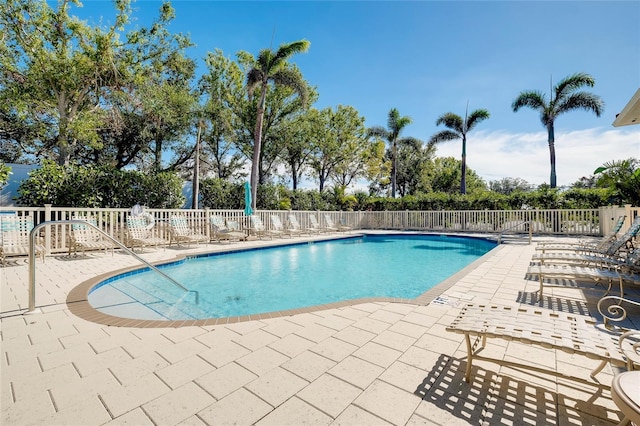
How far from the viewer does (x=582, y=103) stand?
17000 millimetres

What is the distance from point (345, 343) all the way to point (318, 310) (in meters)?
0.93

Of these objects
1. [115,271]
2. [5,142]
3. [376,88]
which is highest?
[376,88]

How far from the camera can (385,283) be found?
6.29m

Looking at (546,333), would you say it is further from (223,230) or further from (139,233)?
(223,230)

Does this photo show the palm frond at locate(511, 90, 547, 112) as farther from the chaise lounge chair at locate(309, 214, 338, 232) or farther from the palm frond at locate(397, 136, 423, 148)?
the chaise lounge chair at locate(309, 214, 338, 232)

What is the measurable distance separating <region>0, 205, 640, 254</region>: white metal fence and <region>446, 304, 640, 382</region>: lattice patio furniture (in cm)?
543

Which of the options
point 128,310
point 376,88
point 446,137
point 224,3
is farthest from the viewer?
point 446,137

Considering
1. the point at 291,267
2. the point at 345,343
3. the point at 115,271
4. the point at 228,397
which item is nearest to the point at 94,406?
the point at 228,397

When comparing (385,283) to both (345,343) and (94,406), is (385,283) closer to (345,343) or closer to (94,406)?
(345,343)

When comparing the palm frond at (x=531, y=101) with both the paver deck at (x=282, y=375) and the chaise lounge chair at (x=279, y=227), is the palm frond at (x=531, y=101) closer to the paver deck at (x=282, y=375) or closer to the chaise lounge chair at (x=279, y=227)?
the chaise lounge chair at (x=279, y=227)

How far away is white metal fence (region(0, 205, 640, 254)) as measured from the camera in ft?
24.3

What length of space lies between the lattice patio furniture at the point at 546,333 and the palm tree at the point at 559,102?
65.1 feet

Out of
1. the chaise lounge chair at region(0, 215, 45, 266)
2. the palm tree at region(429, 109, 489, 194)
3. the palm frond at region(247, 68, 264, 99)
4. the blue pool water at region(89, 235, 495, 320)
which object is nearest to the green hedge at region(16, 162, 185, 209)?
the chaise lounge chair at region(0, 215, 45, 266)

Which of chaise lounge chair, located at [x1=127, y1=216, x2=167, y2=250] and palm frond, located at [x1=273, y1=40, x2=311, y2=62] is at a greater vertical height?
palm frond, located at [x1=273, y1=40, x2=311, y2=62]
